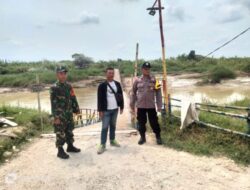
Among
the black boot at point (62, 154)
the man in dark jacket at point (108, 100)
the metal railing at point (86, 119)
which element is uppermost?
the man in dark jacket at point (108, 100)

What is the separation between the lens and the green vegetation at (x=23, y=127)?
24.9 ft

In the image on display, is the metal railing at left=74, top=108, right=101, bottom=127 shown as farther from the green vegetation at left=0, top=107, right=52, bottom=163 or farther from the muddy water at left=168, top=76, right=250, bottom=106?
the muddy water at left=168, top=76, right=250, bottom=106

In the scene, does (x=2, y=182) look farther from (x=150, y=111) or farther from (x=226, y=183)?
(x=226, y=183)

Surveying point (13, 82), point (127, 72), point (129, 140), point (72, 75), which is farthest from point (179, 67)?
point (129, 140)

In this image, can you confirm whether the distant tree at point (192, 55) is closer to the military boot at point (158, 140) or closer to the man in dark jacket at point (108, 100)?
the military boot at point (158, 140)

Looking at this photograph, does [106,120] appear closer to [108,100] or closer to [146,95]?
[108,100]

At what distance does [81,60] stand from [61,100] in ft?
138

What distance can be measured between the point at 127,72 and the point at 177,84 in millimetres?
7546

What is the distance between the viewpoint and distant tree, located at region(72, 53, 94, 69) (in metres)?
47.0

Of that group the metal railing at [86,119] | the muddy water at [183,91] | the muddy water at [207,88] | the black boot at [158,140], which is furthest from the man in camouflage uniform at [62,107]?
the muddy water at [207,88]

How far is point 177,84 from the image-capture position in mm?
30891

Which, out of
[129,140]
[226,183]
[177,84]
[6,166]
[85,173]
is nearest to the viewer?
[226,183]

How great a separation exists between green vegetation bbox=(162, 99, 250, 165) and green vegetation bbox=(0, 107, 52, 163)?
3.34m

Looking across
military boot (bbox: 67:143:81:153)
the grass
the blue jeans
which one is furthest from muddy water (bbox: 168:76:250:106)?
military boot (bbox: 67:143:81:153)
